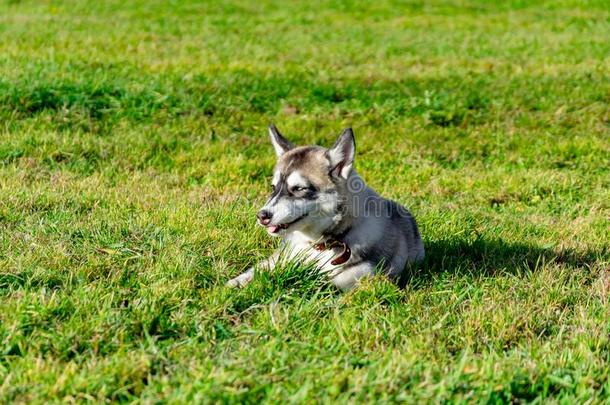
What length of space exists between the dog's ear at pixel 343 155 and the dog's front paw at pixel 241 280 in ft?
3.17

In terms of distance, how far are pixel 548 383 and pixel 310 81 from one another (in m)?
9.11

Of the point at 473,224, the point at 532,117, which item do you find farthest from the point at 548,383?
the point at 532,117

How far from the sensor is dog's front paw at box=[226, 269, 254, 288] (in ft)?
17.1

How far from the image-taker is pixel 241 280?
17.4ft

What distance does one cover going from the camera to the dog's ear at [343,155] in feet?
18.4

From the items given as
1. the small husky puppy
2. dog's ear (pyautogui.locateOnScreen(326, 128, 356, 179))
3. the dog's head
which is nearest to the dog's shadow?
the small husky puppy

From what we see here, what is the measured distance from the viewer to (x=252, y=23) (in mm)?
20250

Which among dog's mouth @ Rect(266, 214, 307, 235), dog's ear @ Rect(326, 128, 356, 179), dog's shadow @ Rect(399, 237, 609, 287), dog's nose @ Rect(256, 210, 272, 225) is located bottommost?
dog's shadow @ Rect(399, 237, 609, 287)

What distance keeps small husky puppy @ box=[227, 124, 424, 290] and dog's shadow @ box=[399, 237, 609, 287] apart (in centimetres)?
25

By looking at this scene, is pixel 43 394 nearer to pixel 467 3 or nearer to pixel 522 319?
pixel 522 319

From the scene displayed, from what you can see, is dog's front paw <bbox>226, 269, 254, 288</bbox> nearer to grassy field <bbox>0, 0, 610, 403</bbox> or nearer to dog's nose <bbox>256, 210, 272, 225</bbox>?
grassy field <bbox>0, 0, 610, 403</bbox>

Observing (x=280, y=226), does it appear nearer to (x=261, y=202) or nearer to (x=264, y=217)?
(x=264, y=217)

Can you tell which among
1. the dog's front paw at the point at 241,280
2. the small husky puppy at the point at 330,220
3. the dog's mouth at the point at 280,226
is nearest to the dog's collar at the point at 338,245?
the small husky puppy at the point at 330,220

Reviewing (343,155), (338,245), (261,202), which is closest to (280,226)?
(338,245)
